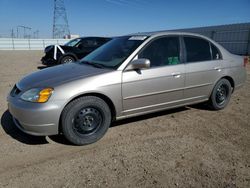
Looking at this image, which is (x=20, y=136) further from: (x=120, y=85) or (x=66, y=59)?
(x=66, y=59)

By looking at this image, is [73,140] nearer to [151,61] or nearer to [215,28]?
[151,61]

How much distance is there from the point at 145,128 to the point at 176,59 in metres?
1.37

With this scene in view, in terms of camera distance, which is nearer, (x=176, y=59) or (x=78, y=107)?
(x=78, y=107)

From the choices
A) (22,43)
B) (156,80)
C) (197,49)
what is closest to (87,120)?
(156,80)

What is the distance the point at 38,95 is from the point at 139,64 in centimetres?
151

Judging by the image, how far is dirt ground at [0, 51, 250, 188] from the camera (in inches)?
91.7

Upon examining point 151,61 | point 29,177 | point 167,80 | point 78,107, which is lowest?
point 29,177

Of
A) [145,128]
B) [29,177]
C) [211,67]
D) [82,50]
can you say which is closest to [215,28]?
[82,50]

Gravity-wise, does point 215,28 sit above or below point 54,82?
above

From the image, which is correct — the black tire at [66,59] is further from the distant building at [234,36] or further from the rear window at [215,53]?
the distant building at [234,36]

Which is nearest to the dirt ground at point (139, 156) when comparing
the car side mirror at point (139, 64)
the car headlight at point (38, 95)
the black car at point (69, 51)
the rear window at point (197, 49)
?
the car headlight at point (38, 95)

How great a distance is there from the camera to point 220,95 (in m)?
4.50

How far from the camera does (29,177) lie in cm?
237

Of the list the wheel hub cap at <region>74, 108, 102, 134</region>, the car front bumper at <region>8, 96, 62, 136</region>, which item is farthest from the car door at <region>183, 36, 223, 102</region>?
the car front bumper at <region>8, 96, 62, 136</region>
